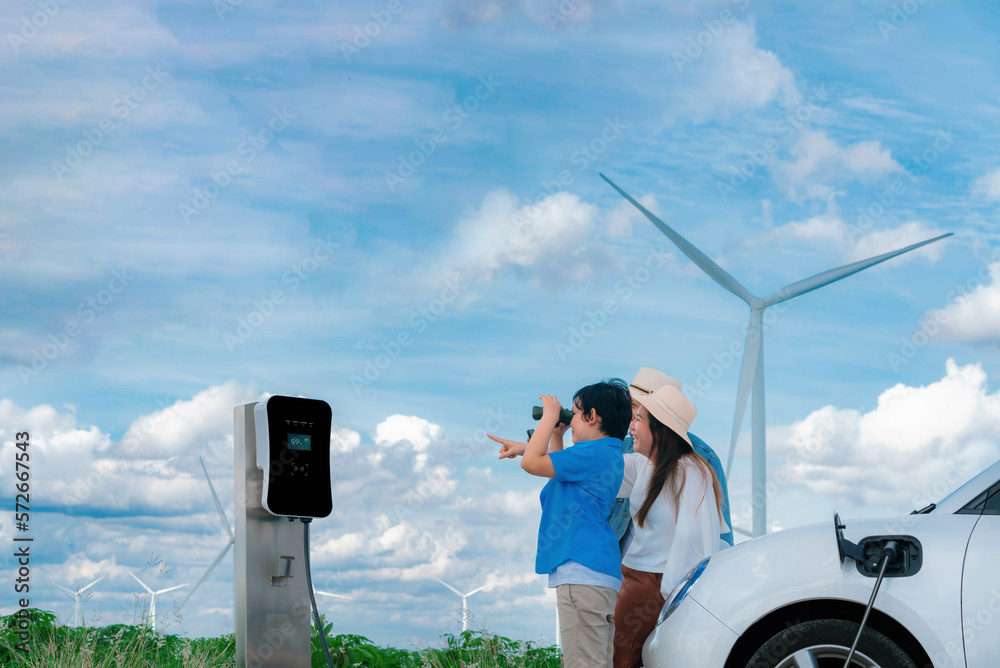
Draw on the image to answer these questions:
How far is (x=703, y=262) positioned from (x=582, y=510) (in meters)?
12.8

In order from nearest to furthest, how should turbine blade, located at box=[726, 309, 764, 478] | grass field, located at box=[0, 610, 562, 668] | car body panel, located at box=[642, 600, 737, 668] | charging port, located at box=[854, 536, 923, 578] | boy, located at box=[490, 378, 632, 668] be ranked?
→ charging port, located at box=[854, 536, 923, 578], car body panel, located at box=[642, 600, 737, 668], boy, located at box=[490, 378, 632, 668], grass field, located at box=[0, 610, 562, 668], turbine blade, located at box=[726, 309, 764, 478]

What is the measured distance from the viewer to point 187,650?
6512 mm

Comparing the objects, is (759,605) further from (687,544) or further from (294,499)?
(294,499)

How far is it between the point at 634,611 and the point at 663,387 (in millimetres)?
1260

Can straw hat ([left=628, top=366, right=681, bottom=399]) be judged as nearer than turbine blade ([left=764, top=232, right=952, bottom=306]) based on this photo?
Yes

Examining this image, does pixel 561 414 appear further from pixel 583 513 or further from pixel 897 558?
pixel 897 558

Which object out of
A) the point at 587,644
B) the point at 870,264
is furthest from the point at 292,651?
the point at 870,264

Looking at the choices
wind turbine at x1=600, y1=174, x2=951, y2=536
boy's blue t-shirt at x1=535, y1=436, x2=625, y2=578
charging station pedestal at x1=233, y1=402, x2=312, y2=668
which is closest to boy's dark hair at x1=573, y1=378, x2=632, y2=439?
boy's blue t-shirt at x1=535, y1=436, x2=625, y2=578

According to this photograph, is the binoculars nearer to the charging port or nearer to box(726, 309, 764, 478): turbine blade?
the charging port

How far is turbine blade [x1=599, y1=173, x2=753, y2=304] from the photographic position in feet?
53.7

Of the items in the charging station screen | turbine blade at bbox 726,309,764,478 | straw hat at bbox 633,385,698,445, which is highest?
turbine blade at bbox 726,309,764,478

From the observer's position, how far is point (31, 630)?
7.15 metres

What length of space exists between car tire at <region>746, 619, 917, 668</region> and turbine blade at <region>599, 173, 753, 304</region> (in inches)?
510

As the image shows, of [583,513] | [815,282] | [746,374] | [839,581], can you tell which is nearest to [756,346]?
[746,374]
